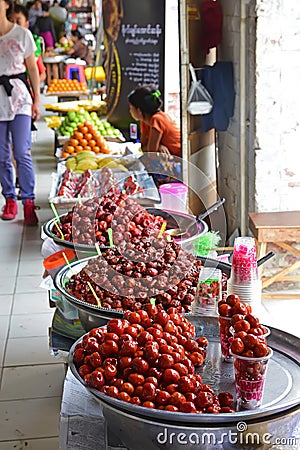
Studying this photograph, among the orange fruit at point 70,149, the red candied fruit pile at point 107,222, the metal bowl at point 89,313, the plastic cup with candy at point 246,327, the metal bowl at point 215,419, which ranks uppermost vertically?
the plastic cup with candy at point 246,327

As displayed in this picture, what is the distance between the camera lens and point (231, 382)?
5.47ft

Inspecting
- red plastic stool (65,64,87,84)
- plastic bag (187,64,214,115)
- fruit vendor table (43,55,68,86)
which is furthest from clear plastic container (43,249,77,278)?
fruit vendor table (43,55,68,86)

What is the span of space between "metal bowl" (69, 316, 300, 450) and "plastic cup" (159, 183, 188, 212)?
7.96 ft

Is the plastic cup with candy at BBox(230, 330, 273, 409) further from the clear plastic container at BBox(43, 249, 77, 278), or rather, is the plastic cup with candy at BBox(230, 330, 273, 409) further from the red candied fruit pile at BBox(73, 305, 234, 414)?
the clear plastic container at BBox(43, 249, 77, 278)

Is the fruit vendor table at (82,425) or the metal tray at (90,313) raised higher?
the metal tray at (90,313)

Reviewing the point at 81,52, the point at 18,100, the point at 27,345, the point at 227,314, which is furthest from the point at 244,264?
the point at 81,52

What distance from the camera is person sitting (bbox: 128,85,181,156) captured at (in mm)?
5203

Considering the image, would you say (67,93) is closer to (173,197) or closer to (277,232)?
(173,197)

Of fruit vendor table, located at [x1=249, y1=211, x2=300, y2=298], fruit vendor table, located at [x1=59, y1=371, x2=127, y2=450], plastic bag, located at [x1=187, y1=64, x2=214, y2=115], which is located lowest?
fruit vendor table, located at [x1=249, y1=211, x2=300, y2=298]

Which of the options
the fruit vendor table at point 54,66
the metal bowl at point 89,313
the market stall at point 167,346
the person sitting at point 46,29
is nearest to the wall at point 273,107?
the market stall at point 167,346

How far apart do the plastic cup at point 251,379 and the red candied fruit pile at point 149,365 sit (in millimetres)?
41

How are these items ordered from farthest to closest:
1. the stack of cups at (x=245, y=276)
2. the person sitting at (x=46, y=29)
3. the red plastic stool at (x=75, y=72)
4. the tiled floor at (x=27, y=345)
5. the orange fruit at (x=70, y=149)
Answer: the person sitting at (x=46, y=29) < the red plastic stool at (x=75, y=72) < the orange fruit at (x=70, y=149) < the tiled floor at (x=27, y=345) < the stack of cups at (x=245, y=276)

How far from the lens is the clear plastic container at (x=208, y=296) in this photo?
81.4 inches

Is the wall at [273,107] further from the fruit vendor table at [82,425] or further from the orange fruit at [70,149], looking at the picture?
the fruit vendor table at [82,425]
